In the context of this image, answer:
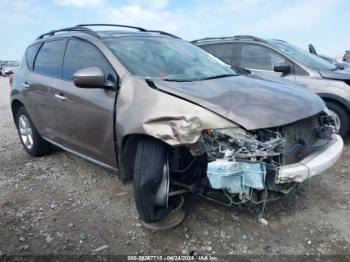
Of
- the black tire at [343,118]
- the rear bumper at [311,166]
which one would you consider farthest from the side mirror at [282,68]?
the rear bumper at [311,166]

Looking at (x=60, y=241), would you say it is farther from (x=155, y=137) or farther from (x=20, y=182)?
(x=20, y=182)

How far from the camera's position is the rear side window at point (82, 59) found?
324 cm

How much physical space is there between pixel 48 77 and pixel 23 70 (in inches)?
36.2

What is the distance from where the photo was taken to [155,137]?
2.55 m

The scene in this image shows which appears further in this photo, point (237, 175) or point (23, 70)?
point (23, 70)

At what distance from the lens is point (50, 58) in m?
4.19

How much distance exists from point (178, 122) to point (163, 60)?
1081mm

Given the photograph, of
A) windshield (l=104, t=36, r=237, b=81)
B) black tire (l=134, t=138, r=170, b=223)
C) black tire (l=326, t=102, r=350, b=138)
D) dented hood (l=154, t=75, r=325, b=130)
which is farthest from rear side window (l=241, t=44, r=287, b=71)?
black tire (l=134, t=138, r=170, b=223)

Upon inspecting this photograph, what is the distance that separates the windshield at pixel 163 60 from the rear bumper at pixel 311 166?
3.84 ft

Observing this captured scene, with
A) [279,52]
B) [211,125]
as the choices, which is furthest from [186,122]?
[279,52]

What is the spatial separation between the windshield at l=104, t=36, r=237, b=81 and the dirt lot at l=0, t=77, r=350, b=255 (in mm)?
1222

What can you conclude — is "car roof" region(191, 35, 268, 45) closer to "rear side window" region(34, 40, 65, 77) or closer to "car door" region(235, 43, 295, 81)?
"car door" region(235, 43, 295, 81)

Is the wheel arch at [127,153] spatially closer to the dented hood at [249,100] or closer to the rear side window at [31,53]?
the dented hood at [249,100]

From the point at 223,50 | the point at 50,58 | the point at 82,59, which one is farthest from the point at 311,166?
the point at 223,50
